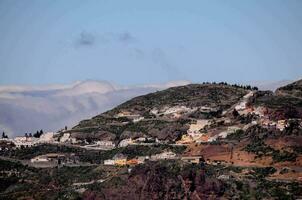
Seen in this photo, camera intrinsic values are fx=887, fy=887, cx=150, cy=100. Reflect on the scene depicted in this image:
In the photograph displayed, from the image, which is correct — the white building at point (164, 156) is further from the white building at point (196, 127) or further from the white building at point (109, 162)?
the white building at point (196, 127)

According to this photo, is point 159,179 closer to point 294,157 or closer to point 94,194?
point 94,194

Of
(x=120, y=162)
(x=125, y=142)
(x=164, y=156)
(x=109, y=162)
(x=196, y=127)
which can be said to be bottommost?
(x=120, y=162)

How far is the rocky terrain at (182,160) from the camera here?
138m

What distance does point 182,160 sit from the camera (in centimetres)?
15700

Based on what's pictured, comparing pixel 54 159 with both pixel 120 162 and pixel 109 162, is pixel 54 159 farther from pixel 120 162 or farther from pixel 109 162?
pixel 120 162

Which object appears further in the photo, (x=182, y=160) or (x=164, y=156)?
(x=164, y=156)

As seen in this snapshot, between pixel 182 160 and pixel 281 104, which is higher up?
pixel 281 104

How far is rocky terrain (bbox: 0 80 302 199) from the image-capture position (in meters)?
138

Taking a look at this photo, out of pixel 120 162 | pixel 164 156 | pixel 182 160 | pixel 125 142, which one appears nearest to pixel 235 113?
pixel 125 142

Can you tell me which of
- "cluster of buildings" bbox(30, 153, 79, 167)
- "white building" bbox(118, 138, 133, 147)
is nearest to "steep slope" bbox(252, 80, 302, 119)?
"white building" bbox(118, 138, 133, 147)

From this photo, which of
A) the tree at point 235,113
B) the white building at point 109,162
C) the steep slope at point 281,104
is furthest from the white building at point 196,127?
the white building at point 109,162

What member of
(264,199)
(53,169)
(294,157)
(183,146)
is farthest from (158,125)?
(264,199)

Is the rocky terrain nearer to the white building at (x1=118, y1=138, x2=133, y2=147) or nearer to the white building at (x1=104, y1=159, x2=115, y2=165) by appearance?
the white building at (x1=118, y1=138, x2=133, y2=147)

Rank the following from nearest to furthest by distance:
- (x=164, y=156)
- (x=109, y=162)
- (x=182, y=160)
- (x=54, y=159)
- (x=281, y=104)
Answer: (x=182, y=160) → (x=164, y=156) → (x=109, y=162) → (x=54, y=159) → (x=281, y=104)
